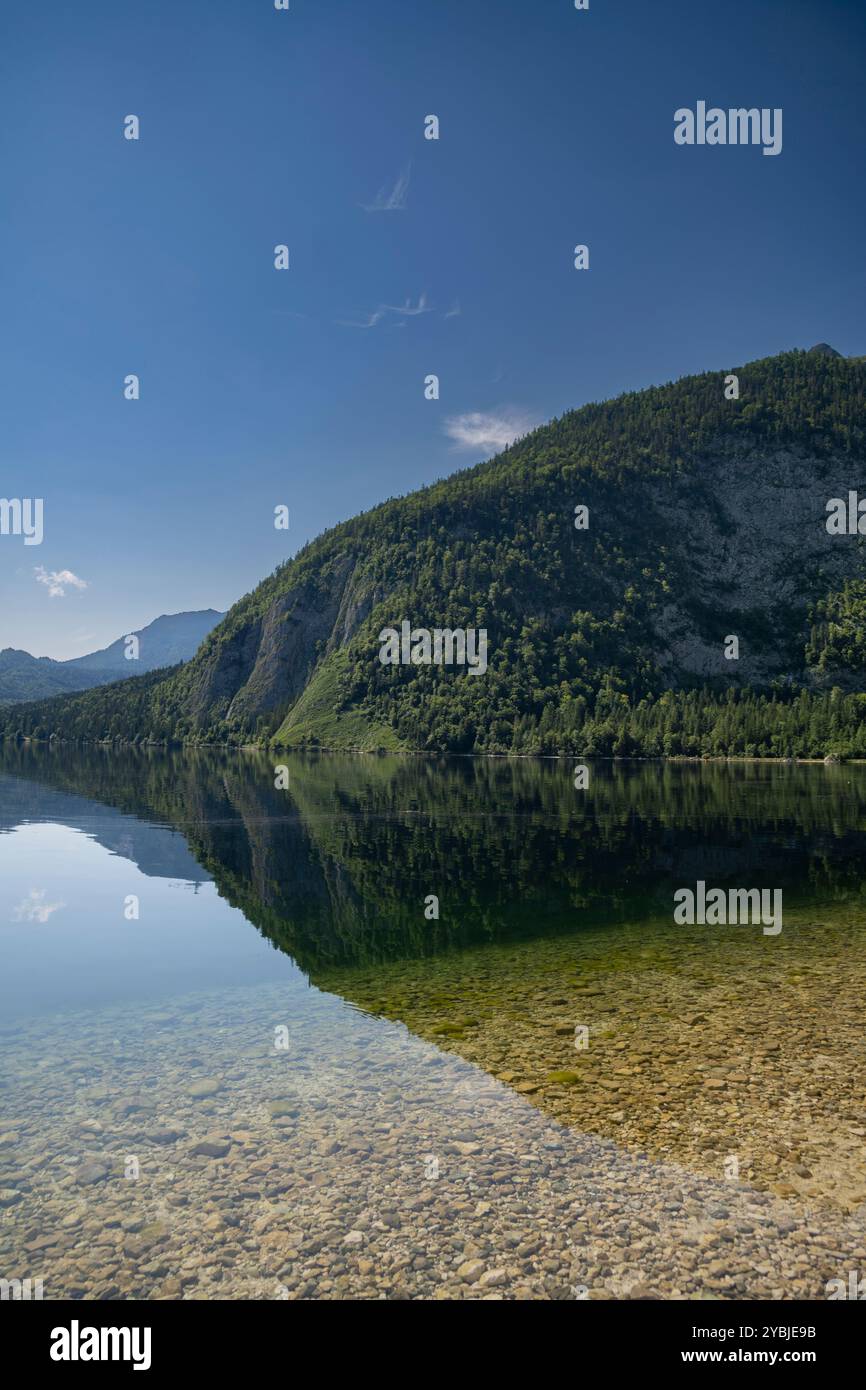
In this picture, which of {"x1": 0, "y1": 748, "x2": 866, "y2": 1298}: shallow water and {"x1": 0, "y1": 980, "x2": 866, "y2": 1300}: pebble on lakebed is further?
{"x1": 0, "y1": 748, "x2": 866, "y2": 1298}: shallow water

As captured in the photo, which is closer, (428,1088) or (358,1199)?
(358,1199)

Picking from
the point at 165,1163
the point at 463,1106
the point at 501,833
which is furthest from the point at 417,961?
the point at 501,833

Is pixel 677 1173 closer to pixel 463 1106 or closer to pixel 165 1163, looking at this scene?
pixel 463 1106

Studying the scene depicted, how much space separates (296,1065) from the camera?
20188 millimetres

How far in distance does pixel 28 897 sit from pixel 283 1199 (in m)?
35.2

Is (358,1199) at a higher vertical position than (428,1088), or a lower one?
higher

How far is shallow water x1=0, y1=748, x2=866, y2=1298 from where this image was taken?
12180mm

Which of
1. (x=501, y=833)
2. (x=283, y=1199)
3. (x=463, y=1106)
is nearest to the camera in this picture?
(x=283, y=1199)

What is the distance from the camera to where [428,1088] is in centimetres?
1852

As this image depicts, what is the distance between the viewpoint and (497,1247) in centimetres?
1220

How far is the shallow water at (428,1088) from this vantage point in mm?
12180
